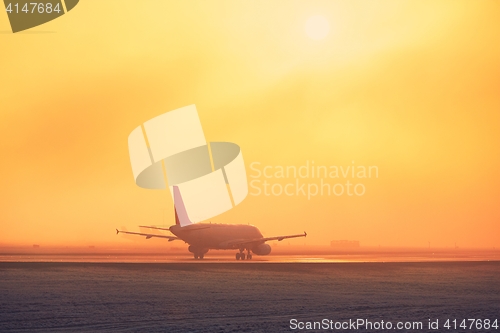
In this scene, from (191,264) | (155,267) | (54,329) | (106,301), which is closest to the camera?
(54,329)

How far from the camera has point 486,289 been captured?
46.7 metres

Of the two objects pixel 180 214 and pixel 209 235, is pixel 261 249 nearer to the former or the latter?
pixel 209 235

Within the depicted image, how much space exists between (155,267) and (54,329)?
31.8 metres

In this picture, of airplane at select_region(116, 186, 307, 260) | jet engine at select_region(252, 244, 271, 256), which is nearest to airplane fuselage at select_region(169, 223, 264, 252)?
airplane at select_region(116, 186, 307, 260)

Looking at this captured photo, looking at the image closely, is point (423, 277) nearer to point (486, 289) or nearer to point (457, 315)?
point (486, 289)

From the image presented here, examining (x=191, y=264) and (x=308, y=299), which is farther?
(x=191, y=264)

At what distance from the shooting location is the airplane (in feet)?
269

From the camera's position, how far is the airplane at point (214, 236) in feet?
269

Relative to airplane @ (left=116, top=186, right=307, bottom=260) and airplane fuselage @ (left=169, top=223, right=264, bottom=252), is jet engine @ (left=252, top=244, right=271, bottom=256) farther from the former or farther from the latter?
airplane fuselage @ (left=169, top=223, right=264, bottom=252)

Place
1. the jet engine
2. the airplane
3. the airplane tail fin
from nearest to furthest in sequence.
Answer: the airplane → the airplane tail fin → the jet engine

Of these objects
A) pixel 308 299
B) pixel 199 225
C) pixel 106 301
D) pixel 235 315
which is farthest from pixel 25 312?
pixel 199 225

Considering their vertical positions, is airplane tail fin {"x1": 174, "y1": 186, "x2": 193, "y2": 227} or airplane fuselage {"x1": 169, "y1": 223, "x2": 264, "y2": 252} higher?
airplane tail fin {"x1": 174, "y1": 186, "x2": 193, "y2": 227}

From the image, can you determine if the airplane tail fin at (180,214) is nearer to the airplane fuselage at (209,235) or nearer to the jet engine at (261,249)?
the airplane fuselage at (209,235)

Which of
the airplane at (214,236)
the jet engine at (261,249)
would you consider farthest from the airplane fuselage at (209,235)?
the jet engine at (261,249)
